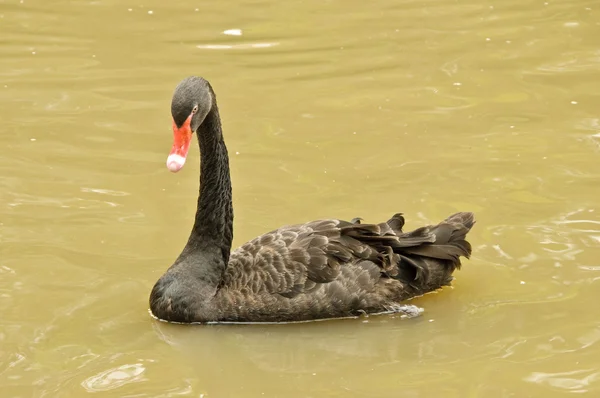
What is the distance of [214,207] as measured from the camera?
632cm

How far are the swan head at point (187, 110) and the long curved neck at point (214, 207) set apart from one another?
0.31 m

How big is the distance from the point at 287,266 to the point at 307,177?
170 cm

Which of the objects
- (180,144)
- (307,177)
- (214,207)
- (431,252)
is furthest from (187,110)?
(307,177)

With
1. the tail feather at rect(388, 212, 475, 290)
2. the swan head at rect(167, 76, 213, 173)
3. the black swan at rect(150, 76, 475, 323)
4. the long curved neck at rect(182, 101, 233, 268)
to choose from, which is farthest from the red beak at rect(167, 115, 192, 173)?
the tail feather at rect(388, 212, 475, 290)

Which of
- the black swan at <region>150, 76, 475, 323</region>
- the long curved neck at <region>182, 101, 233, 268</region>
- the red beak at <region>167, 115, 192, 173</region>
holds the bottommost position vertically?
the black swan at <region>150, 76, 475, 323</region>

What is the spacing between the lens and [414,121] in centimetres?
870

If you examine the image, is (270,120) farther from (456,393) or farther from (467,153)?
(456,393)

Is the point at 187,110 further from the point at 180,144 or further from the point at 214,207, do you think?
the point at 214,207

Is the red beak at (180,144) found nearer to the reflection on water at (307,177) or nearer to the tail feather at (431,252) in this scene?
the reflection on water at (307,177)

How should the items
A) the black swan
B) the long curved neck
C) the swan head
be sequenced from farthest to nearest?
the long curved neck < the black swan < the swan head

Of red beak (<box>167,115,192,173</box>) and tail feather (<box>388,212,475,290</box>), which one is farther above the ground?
red beak (<box>167,115,192,173</box>)

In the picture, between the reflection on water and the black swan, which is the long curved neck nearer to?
the black swan

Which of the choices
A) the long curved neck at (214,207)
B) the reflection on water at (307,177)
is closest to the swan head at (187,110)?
the long curved neck at (214,207)

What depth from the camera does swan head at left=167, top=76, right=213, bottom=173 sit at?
18.8 feet
